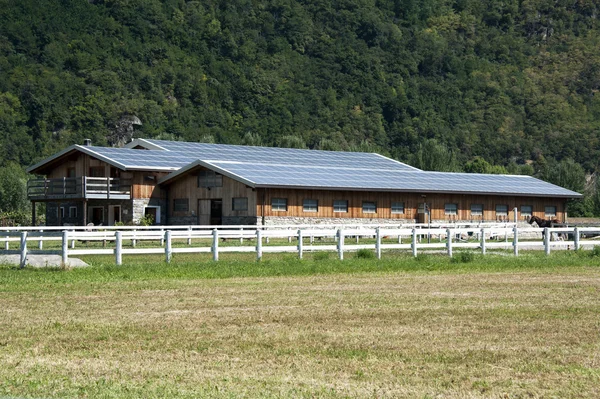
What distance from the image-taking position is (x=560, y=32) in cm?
18600

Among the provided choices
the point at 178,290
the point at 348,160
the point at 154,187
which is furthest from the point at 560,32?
the point at 178,290

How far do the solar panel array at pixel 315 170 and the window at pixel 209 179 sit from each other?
79 cm

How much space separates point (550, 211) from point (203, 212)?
25.0 meters

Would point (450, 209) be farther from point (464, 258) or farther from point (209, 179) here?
point (464, 258)

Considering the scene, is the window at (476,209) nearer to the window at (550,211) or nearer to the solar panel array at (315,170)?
the solar panel array at (315,170)

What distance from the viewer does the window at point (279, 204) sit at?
5998cm

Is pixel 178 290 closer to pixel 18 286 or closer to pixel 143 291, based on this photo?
pixel 143 291

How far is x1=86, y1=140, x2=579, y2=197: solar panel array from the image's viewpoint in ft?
201

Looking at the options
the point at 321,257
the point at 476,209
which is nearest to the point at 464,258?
the point at 321,257

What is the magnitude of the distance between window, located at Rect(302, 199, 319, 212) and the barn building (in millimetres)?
55

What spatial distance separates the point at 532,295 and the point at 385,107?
145 m

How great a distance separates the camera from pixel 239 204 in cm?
6031

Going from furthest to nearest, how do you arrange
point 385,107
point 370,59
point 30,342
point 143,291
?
point 370,59 < point 385,107 < point 143,291 < point 30,342

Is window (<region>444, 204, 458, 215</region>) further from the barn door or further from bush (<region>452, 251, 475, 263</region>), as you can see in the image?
bush (<region>452, 251, 475, 263</region>)
